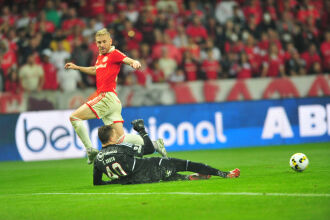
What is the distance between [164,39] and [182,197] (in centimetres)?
1208

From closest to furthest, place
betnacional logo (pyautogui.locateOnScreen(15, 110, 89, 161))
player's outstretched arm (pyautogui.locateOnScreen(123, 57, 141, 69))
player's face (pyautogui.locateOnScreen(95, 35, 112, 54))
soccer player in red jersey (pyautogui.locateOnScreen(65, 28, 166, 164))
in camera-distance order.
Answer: player's outstretched arm (pyautogui.locateOnScreen(123, 57, 141, 69)) → player's face (pyautogui.locateOnScreen(95, 35, 112, 54)) → soccer player in red jersey (pyautogui.locateOnScreen(65, 28, 166, 164)) → betnacional logo (pyautogui.locateOnScreen(15, 110, 89, 161))

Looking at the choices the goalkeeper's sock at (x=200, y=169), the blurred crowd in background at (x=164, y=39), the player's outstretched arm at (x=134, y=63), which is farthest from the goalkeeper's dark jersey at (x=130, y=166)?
the blurred crowd in background at (x=164, y=39)

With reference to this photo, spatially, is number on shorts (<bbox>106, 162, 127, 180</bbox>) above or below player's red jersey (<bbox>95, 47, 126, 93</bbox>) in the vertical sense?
below

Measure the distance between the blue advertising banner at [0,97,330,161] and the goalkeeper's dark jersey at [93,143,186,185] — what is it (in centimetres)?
701

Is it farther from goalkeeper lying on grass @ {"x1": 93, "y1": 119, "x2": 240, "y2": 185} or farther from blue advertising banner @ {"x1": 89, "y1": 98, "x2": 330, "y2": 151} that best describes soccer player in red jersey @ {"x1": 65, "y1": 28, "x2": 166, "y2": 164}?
blue advertising banner @ {"x1": 89, "y1": 98, "x2": 330, "y2": 151}

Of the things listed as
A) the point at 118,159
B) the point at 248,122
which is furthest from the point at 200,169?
the point at 248,122

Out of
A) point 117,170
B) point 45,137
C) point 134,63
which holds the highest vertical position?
point 134,63

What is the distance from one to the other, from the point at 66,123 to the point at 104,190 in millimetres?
7407

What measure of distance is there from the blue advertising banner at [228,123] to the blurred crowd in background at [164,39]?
142 cm

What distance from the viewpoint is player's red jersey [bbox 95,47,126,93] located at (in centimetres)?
1067

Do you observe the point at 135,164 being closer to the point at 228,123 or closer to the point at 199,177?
the point at 199,177

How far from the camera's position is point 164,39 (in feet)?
63.2

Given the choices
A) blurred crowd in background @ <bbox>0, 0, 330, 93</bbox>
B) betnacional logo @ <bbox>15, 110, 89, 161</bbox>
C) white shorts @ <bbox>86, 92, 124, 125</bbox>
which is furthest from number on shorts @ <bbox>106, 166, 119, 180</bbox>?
blurred crowd in background @ <bbox>0, 0, 330, 93</bbox>

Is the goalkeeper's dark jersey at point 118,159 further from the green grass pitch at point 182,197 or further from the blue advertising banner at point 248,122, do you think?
the blue advertising banner at point 248,122
